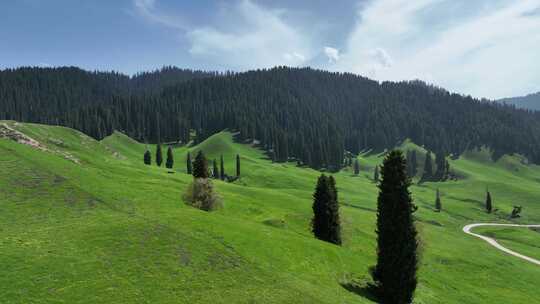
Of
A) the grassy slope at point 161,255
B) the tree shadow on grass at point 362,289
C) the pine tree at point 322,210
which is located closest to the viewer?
the grassy slope at point 161,255

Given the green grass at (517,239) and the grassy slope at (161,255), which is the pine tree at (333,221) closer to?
the grassy slope at (161,255)

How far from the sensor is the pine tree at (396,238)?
40656 millimetres

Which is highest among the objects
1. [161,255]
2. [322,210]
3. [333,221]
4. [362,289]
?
[322,210]

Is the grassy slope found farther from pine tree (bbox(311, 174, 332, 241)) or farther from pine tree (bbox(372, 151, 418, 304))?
pine tree (bbox(311, 174, 332, 241))

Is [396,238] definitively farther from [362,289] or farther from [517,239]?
[517,239]

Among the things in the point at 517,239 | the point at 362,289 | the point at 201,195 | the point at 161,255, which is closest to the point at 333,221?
the point at 362,289

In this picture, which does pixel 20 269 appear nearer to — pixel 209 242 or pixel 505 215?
pixel 209 242

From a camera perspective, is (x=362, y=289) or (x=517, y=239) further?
(x=517, y=239)

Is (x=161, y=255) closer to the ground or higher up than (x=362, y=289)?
higher up

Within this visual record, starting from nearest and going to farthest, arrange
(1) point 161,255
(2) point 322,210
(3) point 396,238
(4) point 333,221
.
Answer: (1) point 161,255
(3) point 396,238
(4) point 333,221
(2) point 322,210

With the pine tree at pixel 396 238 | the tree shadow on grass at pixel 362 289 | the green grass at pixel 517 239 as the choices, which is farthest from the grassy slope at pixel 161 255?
the green grass at pixel 517 239

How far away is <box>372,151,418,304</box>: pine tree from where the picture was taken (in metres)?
40.7

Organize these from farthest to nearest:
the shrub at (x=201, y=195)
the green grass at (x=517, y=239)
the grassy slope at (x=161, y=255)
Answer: the green grass at (x=517, y=239), the shrub at (x=201, y=195), the grassy slope at (x=161, y=255)

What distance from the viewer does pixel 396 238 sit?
41.1 m
